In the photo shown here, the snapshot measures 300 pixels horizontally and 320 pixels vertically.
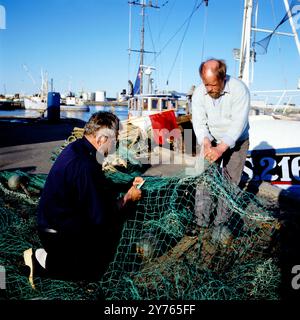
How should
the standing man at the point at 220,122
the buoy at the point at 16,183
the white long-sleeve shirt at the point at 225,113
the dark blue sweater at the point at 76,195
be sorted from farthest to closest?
the buoy at the point at 16,183 < the white long-sleeve shirt at the point at 225,113 < the standing man at the point at 220,122 < the dark blue sweater at the point at 76,195

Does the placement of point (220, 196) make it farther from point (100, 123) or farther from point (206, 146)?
point (100, 123)

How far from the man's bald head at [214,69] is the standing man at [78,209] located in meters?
1.41

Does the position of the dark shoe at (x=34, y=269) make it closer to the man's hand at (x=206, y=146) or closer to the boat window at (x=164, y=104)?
the man's hand at (x=206, y=146)

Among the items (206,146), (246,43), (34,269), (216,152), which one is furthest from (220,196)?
(246,43)

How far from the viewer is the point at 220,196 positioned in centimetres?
331

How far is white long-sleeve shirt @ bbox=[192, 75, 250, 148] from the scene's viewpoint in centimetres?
351

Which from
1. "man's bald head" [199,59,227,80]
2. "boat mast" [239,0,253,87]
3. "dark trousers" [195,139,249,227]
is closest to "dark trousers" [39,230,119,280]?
"dark trousers" [195,139,249,227]

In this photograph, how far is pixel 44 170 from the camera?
22.4 ft

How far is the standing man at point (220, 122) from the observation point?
3.38 m

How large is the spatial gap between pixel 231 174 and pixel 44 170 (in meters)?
4.61

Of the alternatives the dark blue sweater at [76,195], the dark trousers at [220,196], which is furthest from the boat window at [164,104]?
the dark blue sweater at [76,195]

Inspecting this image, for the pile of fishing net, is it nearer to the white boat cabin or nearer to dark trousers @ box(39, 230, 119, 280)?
dark trousers @ box(39, 230, 119, 280)

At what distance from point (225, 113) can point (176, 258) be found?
1819 millimetres
